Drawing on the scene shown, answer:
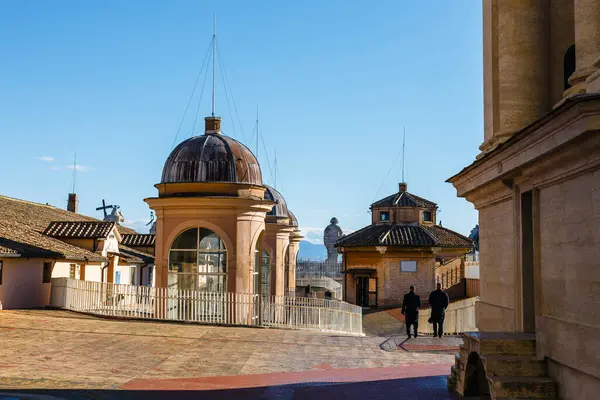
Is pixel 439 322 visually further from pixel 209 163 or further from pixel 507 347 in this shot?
pixel 507 347

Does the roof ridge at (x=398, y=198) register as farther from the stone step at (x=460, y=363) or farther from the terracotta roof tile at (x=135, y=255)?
the stone step at (x=460, y=363)

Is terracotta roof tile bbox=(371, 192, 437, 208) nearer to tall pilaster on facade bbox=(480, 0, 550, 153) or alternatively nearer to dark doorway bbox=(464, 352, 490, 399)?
tall pilaster on facade bbox=(480, 0, 550, 153)

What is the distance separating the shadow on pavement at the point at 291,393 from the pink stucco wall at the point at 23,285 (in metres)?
14.2

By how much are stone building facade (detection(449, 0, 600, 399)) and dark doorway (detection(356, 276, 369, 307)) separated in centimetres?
2670

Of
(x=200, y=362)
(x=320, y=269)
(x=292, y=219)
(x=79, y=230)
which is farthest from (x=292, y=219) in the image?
(x=320, y=269)

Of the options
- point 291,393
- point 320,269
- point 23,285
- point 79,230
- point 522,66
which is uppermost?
point 522,66

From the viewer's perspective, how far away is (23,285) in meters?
24.9

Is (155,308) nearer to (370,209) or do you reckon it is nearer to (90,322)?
(90,322)

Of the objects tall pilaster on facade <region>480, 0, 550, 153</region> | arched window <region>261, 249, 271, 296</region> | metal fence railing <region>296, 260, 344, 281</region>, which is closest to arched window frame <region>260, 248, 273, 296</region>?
arched window <region>261, 249, 271, 296</region>

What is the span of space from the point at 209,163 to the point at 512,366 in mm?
17494

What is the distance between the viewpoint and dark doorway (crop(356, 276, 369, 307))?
39081mm

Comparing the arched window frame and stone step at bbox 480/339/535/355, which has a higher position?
the arched window frame

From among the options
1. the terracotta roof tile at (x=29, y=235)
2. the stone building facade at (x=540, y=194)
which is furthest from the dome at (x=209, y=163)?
the stone building facade at (x=540, y=194)

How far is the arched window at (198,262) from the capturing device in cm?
2439
